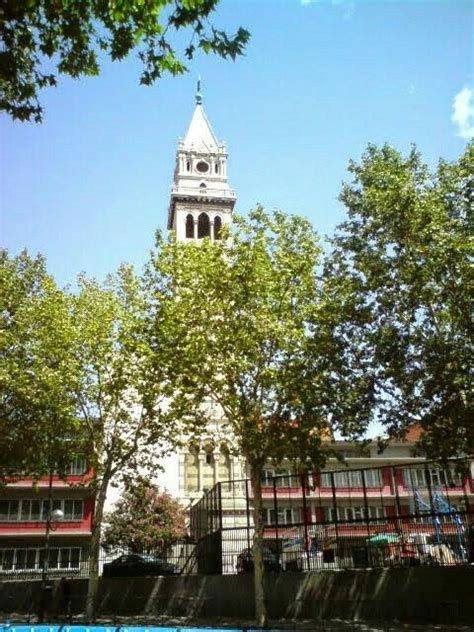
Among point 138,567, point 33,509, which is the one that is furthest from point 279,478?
point 33,509

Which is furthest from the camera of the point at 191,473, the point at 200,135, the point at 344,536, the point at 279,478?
the point at 200,135

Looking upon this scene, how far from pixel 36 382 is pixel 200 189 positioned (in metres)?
51.4

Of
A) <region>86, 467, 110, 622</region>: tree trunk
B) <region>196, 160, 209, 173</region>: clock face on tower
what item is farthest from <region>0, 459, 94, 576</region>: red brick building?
<region>196, 160, 209, 173</region>: clock face on tower

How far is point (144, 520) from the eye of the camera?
4916 centimetres

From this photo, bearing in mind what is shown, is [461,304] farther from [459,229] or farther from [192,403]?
[192,403]

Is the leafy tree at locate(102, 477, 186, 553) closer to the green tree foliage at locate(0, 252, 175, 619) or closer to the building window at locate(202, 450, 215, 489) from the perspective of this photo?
the building window at locate(202, 450, 215, 489)

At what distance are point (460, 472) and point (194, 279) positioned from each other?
40.1 ft

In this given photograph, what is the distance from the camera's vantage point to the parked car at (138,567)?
27625 millimetres

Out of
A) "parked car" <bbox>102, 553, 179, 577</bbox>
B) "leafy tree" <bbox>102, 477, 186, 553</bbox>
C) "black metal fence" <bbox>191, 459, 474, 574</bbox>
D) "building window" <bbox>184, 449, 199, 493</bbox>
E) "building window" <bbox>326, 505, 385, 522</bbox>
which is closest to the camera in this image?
"black metal fence" <bbox>191, 459, 474, 574</bbox>

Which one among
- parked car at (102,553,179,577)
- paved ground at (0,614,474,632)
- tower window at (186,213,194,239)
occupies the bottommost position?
paved ground at (0,614,474,632)

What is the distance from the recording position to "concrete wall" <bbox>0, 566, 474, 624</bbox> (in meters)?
18.0

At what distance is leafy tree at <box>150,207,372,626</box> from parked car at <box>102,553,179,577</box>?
30.6ft

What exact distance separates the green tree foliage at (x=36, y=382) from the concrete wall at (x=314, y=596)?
21.2ft

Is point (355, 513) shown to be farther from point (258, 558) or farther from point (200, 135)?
point (200, 135)
